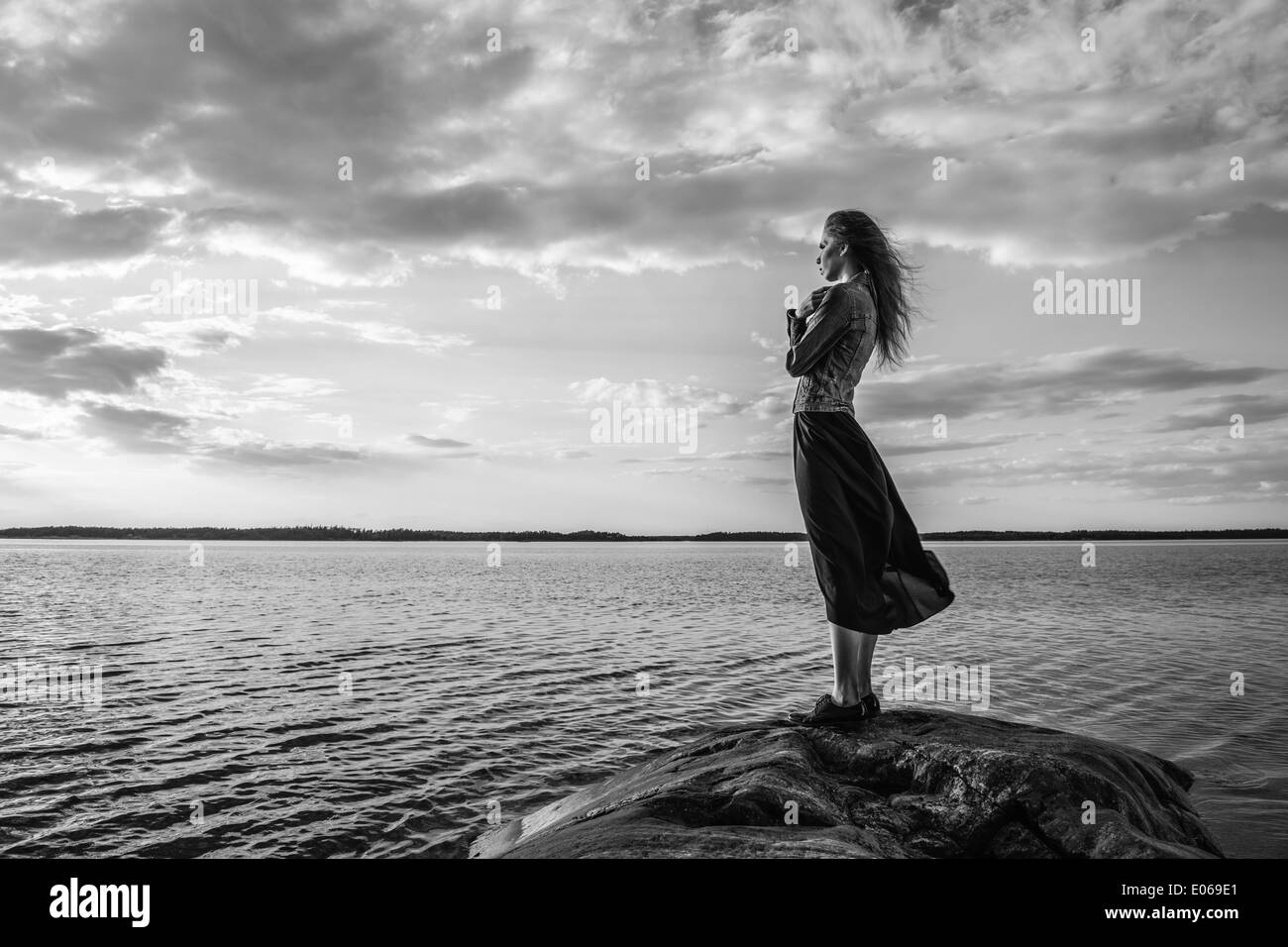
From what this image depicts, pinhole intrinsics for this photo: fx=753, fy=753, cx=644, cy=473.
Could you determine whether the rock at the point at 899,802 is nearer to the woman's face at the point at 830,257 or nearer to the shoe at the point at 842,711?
the shoe at the point at 842,711

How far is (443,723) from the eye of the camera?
43.0ft

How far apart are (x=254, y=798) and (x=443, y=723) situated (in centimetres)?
401

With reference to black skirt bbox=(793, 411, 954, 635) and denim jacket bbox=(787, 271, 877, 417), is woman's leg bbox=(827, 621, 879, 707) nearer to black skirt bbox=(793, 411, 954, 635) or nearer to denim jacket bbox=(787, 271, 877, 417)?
black skirt bbox=(793, 411, 954, 635)

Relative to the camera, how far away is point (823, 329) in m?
6.62

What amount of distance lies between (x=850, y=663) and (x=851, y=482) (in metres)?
1.64

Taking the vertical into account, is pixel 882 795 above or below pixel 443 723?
above

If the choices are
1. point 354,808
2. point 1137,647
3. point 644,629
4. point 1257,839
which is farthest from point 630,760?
point 1137,647

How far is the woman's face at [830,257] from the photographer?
23.3ft

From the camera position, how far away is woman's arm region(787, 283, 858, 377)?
6625 mm

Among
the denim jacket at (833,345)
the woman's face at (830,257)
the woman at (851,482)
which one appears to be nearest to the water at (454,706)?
the woman at (851,482)

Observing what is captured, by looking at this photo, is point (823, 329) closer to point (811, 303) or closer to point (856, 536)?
point (811, 303)

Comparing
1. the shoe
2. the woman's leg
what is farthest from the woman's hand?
the shoe
